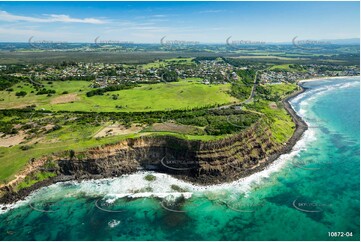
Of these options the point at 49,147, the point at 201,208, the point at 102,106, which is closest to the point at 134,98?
the point at 102,106

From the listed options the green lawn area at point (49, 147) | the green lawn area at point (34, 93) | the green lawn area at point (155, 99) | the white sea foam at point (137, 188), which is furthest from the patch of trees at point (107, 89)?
the white sea foam at point (137, 188)

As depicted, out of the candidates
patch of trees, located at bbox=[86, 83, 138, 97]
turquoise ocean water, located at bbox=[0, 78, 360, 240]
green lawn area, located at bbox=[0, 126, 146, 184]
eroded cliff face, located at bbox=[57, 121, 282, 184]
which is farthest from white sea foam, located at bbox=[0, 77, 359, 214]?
patch of trees, located at bbox=[86, 83, 138, 97]

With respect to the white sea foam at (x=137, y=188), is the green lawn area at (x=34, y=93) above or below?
above

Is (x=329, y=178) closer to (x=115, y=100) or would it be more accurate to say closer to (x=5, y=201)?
(x=5, y=201)

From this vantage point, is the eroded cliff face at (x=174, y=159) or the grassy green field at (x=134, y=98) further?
the grassy green field at (x=134, y=98)

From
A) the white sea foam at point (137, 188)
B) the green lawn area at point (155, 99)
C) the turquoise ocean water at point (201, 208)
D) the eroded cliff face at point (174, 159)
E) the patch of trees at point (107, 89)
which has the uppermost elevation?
the patch of trees at point (107, 89)

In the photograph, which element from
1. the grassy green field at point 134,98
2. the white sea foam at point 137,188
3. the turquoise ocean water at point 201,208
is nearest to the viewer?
the turquoise ocean water at point 201,208

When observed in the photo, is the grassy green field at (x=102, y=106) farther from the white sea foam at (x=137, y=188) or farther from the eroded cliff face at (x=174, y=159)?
the white sea foam at (x=137, y=188)

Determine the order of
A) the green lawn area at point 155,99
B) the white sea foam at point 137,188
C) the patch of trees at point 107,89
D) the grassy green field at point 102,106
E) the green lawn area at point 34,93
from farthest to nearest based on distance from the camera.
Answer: the patch of trees at point 107,89
the green lawn area at point 34,93
the green lawn area at point 155,99
the grassy green field at point 102,106
the white sea foam at point 137,188

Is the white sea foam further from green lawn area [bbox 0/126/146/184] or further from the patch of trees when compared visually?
the patch of trees

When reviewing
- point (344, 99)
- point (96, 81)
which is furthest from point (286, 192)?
point (96, 81)
